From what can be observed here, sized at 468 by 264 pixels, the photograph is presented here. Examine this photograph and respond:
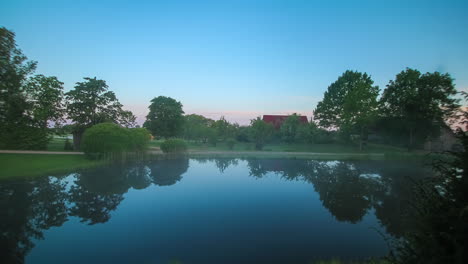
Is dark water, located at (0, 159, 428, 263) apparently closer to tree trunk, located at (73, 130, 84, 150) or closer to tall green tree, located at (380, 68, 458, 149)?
tree trunk, located at (73, 130, 84, 150)

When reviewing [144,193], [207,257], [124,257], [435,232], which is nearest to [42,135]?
[144,193]

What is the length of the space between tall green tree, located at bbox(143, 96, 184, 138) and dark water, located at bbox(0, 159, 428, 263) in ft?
85.1

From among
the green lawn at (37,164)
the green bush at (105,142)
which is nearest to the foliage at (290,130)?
the green bush at (105,142)

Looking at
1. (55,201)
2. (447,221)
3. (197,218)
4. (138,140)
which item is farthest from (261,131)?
(447,221)

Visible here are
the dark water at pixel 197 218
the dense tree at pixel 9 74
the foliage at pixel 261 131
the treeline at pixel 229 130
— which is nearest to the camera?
the dark water at pixel 197 218

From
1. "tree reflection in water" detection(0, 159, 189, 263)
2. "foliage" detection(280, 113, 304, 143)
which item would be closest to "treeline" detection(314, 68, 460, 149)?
"foliage" detection(280, 113, 304, 143)

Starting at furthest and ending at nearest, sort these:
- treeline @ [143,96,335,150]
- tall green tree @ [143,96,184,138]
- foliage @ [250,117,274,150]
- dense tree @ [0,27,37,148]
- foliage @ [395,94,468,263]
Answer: tall green tree @ [143,96,184,138]
treeline @ [143,96,335,150]
foliage @ [250,117,274,150]
dense tree @ [0,27,37,148]
foliage @ [395,94,468,263]

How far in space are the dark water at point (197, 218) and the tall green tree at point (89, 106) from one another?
48.7ft

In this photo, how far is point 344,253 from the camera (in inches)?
251

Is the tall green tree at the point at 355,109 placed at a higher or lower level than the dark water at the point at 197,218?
higher

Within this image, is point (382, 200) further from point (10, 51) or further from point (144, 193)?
point (10, 51)

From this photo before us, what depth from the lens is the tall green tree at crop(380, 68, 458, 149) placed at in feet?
92.2

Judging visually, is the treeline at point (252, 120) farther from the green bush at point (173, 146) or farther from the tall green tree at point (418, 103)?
the green bush at point (173, 146)

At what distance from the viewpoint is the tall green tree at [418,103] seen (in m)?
28.1
